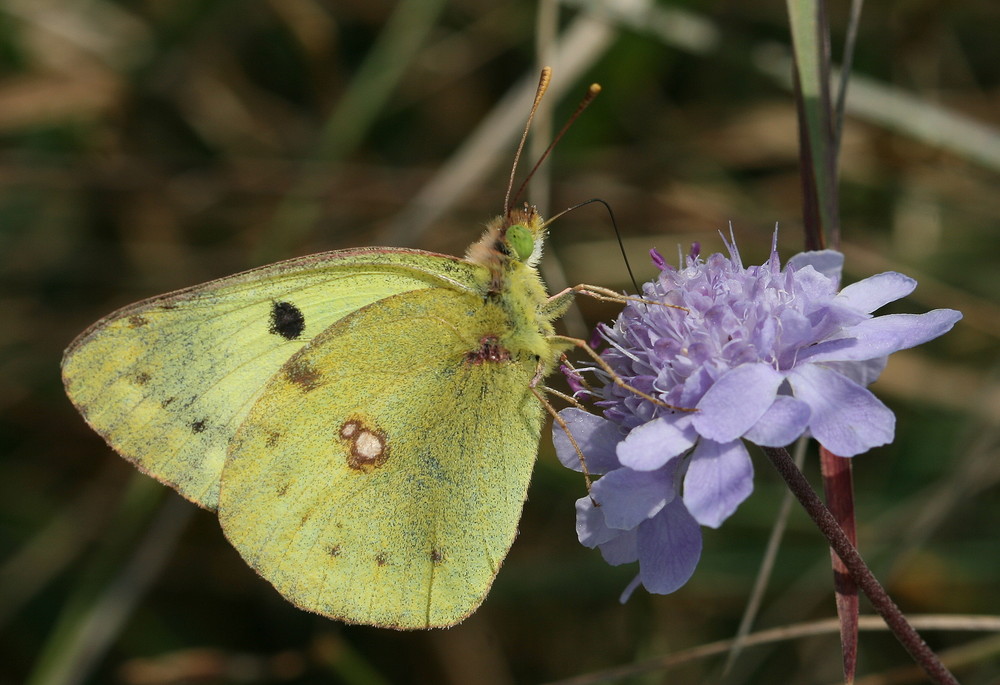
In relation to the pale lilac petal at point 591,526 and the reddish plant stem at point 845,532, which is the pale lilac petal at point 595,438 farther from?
the reddish plant stem at point 845,532

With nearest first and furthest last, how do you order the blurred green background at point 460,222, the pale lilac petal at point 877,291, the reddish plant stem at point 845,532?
1. the reddish plant stem at point 845,532
2. the pale lilac petal at point 877,291
3. the blurred green background at point 460,222

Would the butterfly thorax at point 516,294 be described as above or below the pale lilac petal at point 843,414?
below

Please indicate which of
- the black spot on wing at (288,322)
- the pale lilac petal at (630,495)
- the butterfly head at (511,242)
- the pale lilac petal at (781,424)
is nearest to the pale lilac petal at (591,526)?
the pale lilac petal at (630,495)

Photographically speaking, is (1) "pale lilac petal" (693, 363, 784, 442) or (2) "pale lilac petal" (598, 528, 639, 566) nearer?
(1) "pale lilac petal" (693, 363, 784, 442)

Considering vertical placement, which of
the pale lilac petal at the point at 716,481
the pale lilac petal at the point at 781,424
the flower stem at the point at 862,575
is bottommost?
the pale lilac petal at the point at 716,481

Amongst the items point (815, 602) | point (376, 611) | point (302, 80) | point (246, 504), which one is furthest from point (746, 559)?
point (302, 80)

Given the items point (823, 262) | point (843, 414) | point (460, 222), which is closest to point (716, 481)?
point (843, 414)

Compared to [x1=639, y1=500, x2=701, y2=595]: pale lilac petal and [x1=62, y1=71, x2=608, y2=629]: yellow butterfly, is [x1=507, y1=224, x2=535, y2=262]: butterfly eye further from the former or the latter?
[x1=639, y1=500, x2=701, y2=595]: pale lilac petal

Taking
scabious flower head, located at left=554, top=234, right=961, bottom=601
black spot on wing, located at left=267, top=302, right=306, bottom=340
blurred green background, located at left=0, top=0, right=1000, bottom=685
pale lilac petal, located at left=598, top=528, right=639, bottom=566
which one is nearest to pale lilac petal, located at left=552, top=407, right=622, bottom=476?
scabious flower head, located at left=554, top=234, right=961, bottom=601
